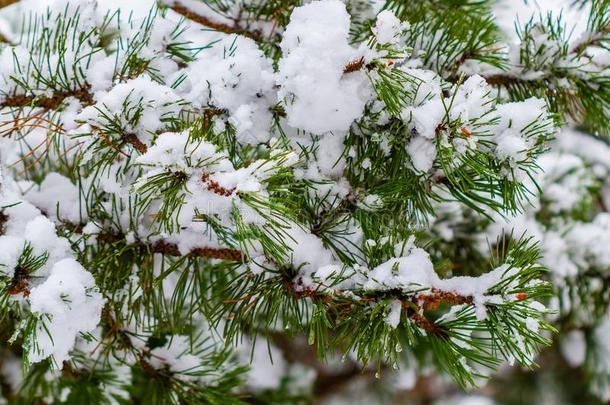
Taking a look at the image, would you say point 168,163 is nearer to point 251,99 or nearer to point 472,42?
point 251,99

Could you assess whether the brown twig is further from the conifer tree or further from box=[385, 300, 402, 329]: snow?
box=[385, 300, 402, 329]: snow

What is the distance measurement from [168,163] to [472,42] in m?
0.64

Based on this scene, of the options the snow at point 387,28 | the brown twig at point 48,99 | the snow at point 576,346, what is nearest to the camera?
the snow at point 387,28

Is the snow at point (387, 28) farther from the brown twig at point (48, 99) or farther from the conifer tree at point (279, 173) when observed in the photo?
the brown twig at point (48, 99)

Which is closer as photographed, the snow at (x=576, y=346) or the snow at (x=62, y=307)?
the snow at (x=62, y=307)

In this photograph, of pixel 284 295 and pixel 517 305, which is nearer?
pixel 517 305

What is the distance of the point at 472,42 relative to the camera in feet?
3.65

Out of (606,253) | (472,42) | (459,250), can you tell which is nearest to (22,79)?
(472,42)

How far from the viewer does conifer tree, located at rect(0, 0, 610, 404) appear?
2.77ft

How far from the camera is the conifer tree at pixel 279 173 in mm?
844

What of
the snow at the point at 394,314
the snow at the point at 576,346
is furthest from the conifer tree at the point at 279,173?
the snow at the point at 576,346

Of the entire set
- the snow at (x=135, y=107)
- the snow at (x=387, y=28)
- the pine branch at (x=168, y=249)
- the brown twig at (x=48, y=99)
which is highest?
the brown twig at (x=48, y=99)

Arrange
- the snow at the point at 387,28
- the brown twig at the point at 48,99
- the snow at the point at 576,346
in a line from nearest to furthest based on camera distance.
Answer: the snow at the point at 387,28
the brown twig at the point at 48,99
the snow at the point at 576,346

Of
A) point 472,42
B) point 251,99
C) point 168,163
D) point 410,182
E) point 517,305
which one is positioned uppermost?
point 472,42
